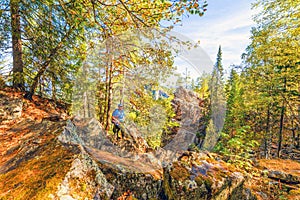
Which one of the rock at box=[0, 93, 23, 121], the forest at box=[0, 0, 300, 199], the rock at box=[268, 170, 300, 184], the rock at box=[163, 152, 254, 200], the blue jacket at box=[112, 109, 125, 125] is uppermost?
the forest at box=[0, 0, 300, 199]

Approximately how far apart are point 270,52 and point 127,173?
23.4ft

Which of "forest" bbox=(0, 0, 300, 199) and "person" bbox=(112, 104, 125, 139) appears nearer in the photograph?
"forest" bbox=(0, 0, 300, 199)

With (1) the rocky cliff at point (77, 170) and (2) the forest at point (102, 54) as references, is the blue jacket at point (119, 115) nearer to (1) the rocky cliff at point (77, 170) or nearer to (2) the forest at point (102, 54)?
(2) the forest at point (102, 54)

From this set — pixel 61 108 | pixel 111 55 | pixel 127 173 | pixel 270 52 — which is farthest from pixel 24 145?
pixel 270 52

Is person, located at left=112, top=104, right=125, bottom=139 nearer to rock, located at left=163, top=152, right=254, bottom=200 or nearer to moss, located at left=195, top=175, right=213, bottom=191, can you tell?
rock, located at left=163, top=152, right=254, bottom=200

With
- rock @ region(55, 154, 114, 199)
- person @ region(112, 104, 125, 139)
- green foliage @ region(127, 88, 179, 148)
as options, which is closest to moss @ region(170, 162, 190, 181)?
rock @ region(55, 154, 114, 199)

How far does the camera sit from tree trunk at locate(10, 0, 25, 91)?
427 cm

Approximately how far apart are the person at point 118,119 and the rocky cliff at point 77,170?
2.78ft

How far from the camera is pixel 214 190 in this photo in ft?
Answer: 9.86

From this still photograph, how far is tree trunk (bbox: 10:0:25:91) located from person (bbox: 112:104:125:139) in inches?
119

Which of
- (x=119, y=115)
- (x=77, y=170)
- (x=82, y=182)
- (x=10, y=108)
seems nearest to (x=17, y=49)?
(x=10, y=108)

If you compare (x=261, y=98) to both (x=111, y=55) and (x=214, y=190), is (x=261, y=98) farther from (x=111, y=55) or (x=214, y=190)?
(x=111, y=55)

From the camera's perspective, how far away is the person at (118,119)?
16.9 ft

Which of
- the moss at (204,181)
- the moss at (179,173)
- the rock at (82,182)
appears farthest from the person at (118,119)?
the rock at (82,182)
